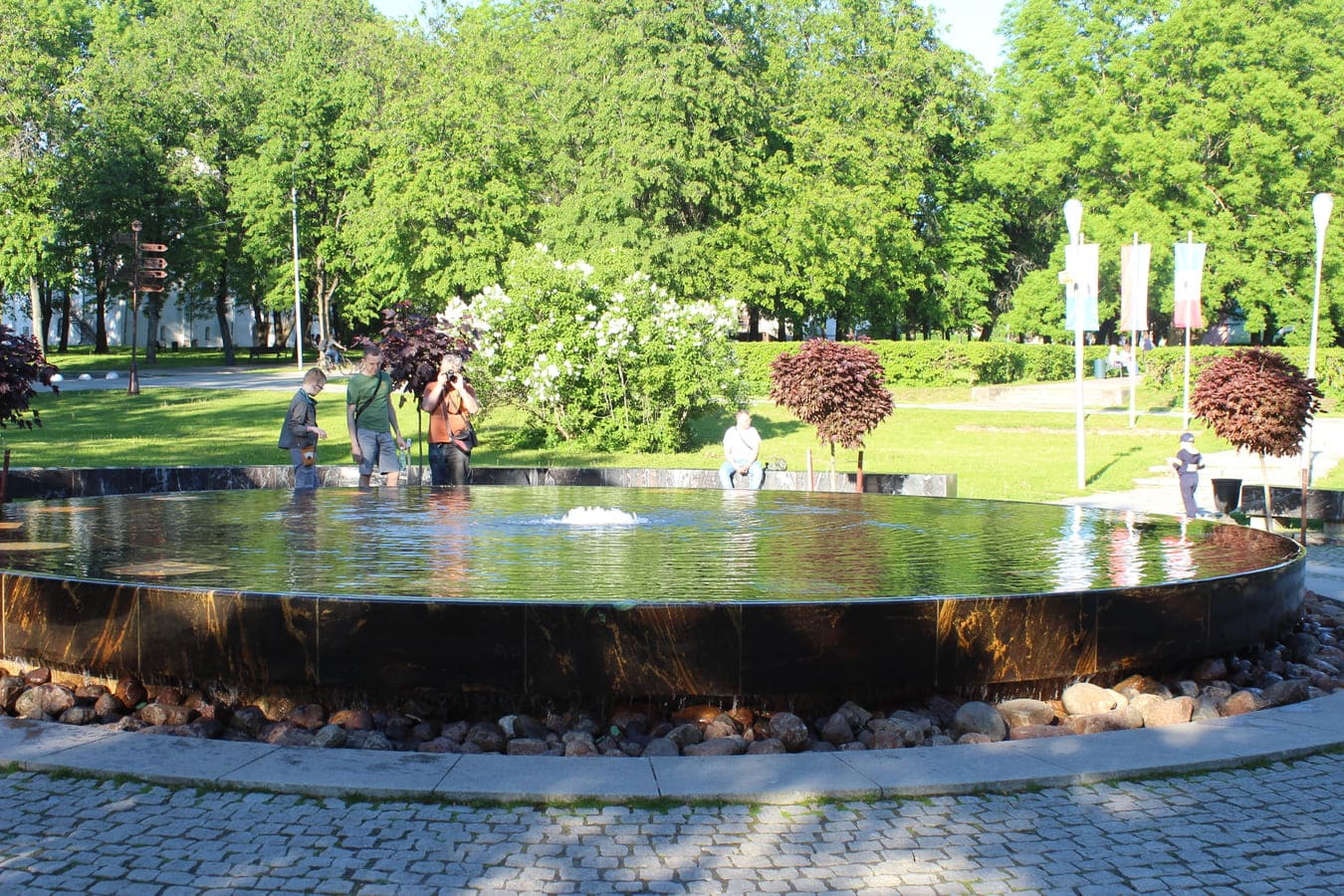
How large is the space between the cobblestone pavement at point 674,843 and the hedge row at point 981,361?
37.2 metres

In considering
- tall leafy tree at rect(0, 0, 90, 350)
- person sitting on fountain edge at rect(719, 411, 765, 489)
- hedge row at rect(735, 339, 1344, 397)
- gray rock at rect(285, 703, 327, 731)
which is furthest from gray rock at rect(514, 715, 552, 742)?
tall leafy tree at rect(0, 0, 90, 350)

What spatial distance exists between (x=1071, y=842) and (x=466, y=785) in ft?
8.02

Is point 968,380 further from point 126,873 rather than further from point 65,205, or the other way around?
point 126,873

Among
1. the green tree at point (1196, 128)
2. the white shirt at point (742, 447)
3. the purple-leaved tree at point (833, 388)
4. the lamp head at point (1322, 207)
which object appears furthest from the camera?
the green tree at point (1196, 128)

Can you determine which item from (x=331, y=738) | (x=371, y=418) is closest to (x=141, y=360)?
(x=371, y=418)

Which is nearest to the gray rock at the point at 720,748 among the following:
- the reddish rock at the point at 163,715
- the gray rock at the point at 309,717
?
the gray rock at the point at 309,717

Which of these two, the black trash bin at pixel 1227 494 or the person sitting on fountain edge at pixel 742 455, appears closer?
the black trash bin at pixel 1227 494

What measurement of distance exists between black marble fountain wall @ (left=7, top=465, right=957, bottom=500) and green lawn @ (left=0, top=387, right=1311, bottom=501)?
3.82 metres

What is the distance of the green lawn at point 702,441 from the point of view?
76.1 ft

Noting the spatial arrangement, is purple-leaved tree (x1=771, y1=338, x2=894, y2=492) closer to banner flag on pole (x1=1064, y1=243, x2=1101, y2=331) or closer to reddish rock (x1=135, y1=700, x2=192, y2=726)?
banner flag on pole (x1=1064, y1=243, x2=1101, y2=331)

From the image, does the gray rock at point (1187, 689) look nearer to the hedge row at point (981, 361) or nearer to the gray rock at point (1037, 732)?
the gray rock at point (1037, 732)

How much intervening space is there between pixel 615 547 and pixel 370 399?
504cm

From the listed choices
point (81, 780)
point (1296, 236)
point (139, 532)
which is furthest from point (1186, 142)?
point (81, 780)

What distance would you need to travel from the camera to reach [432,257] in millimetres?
46844
